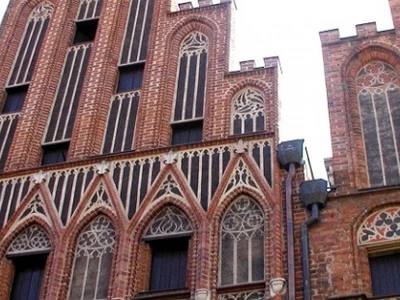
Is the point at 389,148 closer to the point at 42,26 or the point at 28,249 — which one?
the point at 28,249

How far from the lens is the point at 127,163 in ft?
47.4

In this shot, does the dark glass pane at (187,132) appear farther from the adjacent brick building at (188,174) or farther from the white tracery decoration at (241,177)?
the white tracery decoration at (241,177)

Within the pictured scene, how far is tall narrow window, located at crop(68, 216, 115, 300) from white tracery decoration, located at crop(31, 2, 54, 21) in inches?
259

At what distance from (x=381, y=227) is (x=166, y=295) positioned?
3.43 metres

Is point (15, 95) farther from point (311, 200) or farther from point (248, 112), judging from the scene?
point (311, 200)

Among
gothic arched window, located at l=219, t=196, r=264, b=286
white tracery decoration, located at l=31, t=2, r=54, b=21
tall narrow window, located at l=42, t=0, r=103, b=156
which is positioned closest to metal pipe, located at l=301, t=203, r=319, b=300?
gothic arched window, located at l=219, t=196, r=264, b=286

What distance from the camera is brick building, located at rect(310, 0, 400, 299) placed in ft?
40.2

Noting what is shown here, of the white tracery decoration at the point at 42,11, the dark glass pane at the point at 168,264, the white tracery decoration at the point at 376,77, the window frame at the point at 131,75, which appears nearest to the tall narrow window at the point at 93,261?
the dark glass pane at the point at 168,264

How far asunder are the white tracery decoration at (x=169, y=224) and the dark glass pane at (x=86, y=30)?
5838 millimetres

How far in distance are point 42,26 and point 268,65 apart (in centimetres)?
584

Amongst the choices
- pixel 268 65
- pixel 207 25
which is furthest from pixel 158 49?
pixel 268 65

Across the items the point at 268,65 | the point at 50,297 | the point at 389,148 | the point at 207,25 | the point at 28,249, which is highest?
the point at 207,25

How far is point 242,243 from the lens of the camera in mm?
12961

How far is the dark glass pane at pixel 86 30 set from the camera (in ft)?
59.4
